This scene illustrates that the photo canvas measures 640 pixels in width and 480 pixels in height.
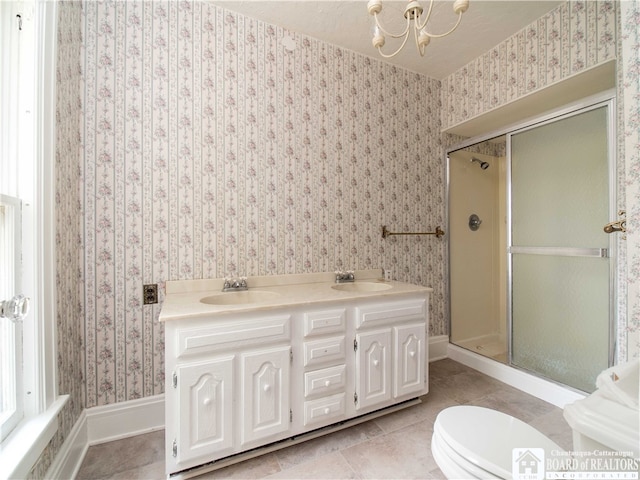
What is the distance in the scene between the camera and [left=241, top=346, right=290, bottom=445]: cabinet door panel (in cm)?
130

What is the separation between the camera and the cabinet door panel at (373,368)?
156cm

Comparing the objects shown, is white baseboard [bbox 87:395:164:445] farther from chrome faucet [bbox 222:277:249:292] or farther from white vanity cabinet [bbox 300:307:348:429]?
white vanity cabinet [bbox 300:307:348:429]

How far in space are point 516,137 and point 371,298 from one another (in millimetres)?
1781

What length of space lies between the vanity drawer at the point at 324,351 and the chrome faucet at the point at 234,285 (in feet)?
1.87

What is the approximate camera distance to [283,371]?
4.50ft

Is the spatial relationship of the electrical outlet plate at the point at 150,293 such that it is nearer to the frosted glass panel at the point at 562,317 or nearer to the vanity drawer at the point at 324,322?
the vanity drawer at the point at 324,322

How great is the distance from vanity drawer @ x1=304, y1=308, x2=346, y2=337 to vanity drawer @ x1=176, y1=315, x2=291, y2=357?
105 millimetres

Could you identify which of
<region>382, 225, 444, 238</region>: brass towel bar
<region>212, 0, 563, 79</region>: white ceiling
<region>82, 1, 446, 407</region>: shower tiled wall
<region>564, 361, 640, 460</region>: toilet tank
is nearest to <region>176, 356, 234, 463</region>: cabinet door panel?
<region>82, 1, 446, 407</region>: shower tiled wall

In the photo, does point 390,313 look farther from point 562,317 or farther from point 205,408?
point 562,317

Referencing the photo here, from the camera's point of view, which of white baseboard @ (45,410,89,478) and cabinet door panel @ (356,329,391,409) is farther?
cabinet door panel @ (356,329,391,409)

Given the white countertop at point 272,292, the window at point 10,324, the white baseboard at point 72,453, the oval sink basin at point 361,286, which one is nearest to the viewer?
the window at point 10,324

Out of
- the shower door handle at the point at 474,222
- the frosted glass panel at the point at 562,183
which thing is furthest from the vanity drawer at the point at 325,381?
the shower door handle at the point at 474,222

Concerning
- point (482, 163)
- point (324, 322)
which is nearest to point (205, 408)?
point (324, 322)

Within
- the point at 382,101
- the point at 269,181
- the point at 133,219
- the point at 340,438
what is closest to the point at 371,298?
the point at 340,438
